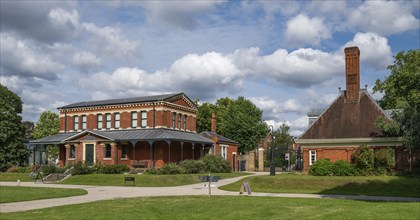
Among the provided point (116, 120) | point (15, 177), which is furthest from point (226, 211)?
point (116, 120)

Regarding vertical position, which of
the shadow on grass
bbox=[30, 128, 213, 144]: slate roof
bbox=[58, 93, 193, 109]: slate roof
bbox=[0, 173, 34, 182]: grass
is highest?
bbox=[58, 93, 193, 109]: slate roof

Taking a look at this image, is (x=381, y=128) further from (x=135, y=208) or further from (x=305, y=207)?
(x=135, y=208)

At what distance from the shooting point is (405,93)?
42344mm

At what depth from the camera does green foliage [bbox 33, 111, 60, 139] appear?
75.7 metres

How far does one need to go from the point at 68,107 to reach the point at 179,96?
14.2m

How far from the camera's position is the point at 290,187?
97.0 feet

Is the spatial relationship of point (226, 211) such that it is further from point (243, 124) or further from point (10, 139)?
point (243, 124)

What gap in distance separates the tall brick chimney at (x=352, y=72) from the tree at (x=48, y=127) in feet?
170

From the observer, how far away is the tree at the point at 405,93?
31281mm

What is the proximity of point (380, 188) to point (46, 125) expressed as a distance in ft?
209

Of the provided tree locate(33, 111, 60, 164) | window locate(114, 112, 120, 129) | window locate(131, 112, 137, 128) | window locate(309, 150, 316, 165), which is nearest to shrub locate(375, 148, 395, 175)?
window locate(309, 150, 316, 165)

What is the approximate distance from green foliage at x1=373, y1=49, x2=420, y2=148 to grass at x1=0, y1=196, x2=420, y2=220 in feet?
51.7

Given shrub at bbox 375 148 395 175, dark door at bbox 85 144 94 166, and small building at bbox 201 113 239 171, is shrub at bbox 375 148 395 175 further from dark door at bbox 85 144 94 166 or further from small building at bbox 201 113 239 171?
dark door at bbox 85 144 94 166

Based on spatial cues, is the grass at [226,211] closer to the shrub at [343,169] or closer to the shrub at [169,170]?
the shrub at [343,169]
